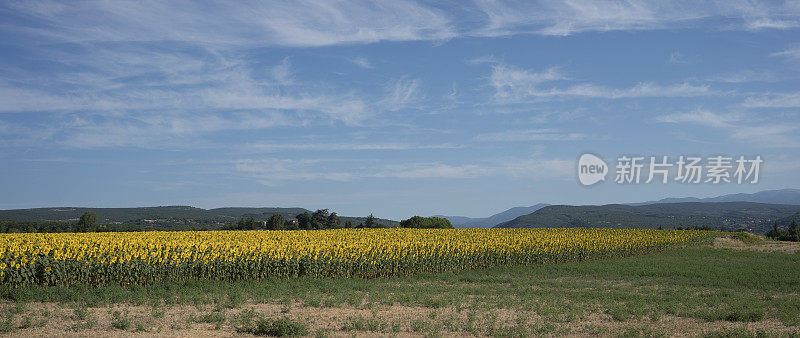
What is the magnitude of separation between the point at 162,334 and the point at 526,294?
36.6 feet

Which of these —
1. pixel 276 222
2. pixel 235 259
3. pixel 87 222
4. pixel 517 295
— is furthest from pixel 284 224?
pixel 517 295

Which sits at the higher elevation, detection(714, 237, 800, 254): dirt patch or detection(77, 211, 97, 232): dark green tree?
detection(77, 211, 97, 232): dark green tree

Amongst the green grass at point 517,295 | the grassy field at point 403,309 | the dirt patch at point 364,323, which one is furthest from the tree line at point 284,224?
the dirt patch at point 364,323

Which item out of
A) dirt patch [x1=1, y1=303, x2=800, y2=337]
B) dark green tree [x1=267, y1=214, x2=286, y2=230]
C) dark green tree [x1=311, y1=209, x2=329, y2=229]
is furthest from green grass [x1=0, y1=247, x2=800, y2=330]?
dark green tree [x1=311, y1=209, x2=329, y2=229]

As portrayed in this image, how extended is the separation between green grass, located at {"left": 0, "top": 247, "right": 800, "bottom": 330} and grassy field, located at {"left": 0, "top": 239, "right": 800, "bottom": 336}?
0.13 ft

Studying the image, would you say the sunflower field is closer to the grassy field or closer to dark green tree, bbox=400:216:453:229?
the grassy field

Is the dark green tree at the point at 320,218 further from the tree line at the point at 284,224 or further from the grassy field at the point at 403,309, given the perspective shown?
the grassy field at the point at 403,309

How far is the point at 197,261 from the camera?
21.0 metres

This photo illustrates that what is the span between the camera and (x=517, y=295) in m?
19.0

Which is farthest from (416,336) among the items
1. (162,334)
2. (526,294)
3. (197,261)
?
(197,261)

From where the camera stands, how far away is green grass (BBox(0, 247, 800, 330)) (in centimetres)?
1520

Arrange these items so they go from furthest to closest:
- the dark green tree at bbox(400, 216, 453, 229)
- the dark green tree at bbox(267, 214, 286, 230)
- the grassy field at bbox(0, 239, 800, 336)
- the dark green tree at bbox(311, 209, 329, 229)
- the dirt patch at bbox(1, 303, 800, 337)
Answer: the dark green tree at bbox(311, 209, 329, 229), the dark green tree at bbox(267, 214, 286, 230), the dark green tree at bbox(400, 216, 453, 229), the grassy field at bbox(0, 239, 800, 336), the dirt patch at bbox(1, 303, 800, 337)

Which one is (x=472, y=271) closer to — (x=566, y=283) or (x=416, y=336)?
(x=566, y=283)

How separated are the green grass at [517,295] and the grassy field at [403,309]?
4 cm
